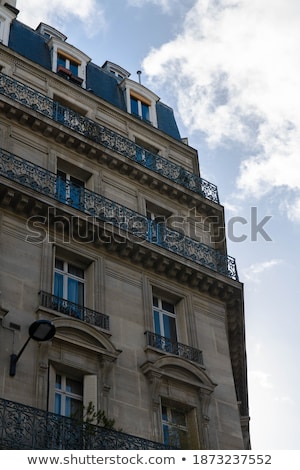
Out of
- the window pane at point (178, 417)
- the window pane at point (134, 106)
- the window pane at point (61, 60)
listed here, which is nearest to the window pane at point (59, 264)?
the window pane at point (178, 417)

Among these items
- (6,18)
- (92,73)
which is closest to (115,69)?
(92,73)

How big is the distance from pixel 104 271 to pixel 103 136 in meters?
4.79

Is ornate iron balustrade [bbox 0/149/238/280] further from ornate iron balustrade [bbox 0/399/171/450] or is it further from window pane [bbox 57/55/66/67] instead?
ornate iron balustrade [bbox 0/399/171/450]

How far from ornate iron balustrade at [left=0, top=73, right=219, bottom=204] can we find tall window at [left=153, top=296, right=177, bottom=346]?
13.7 ft

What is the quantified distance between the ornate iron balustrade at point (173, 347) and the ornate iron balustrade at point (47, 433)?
3298 mm

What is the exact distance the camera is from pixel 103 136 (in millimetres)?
20312

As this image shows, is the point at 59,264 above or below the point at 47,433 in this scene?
above

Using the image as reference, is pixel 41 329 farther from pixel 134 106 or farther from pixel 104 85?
pixel 104 85

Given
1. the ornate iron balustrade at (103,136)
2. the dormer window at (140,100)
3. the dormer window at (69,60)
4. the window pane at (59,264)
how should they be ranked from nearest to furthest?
1. the window pane at (59,264)
2. the ornate iron balustrade at (103,136)
3. the dormer window at (69,60)
4. the dormer window at (140,100)

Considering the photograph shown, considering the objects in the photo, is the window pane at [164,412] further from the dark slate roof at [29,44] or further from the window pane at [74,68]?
the window pane at [74,68]

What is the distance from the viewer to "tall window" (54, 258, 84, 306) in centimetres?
1617

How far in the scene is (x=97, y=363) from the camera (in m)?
15.1

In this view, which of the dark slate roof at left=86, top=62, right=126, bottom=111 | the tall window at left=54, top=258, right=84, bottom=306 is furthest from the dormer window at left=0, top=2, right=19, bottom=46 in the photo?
the tall window at left=54, top=258, right=84, bottom=306

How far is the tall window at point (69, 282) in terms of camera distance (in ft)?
53.1
